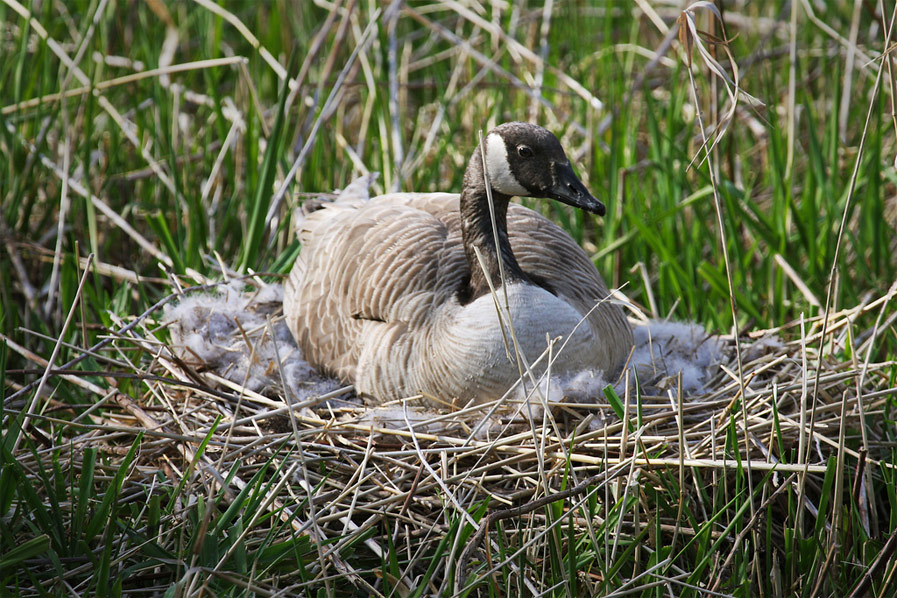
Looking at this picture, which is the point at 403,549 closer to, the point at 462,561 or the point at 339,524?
the point at 339,524

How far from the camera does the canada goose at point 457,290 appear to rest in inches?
117

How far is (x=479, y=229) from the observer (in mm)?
3254

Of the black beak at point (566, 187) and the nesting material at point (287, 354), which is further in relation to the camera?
the nesting material at point (287, 354)

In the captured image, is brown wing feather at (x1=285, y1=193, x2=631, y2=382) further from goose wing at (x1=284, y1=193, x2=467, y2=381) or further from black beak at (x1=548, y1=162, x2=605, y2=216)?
black beak at (x1=548, y1=162, x2=605, y2=216)

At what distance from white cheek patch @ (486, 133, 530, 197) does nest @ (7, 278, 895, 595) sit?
2.70 feet

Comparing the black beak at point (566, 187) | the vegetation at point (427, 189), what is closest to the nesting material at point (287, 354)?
the vegetation at point (427, 189)

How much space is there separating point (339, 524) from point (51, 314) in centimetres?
220

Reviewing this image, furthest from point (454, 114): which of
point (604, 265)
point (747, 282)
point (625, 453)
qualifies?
point (625, 453)

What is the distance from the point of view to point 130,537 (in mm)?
2383

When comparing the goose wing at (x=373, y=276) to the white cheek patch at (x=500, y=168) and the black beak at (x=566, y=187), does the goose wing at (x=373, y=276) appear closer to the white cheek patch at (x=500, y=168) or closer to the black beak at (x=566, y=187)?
the white cheek patch at (x=500, y=168)

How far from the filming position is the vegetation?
234cm

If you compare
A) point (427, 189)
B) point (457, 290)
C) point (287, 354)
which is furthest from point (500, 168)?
point (427, 189)

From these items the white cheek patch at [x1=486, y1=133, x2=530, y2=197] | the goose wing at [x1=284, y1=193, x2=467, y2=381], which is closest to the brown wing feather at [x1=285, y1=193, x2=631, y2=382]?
the goose wing at [x1=284, y1=193, x2=467, y2=381]

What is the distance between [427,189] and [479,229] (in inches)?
68.7
